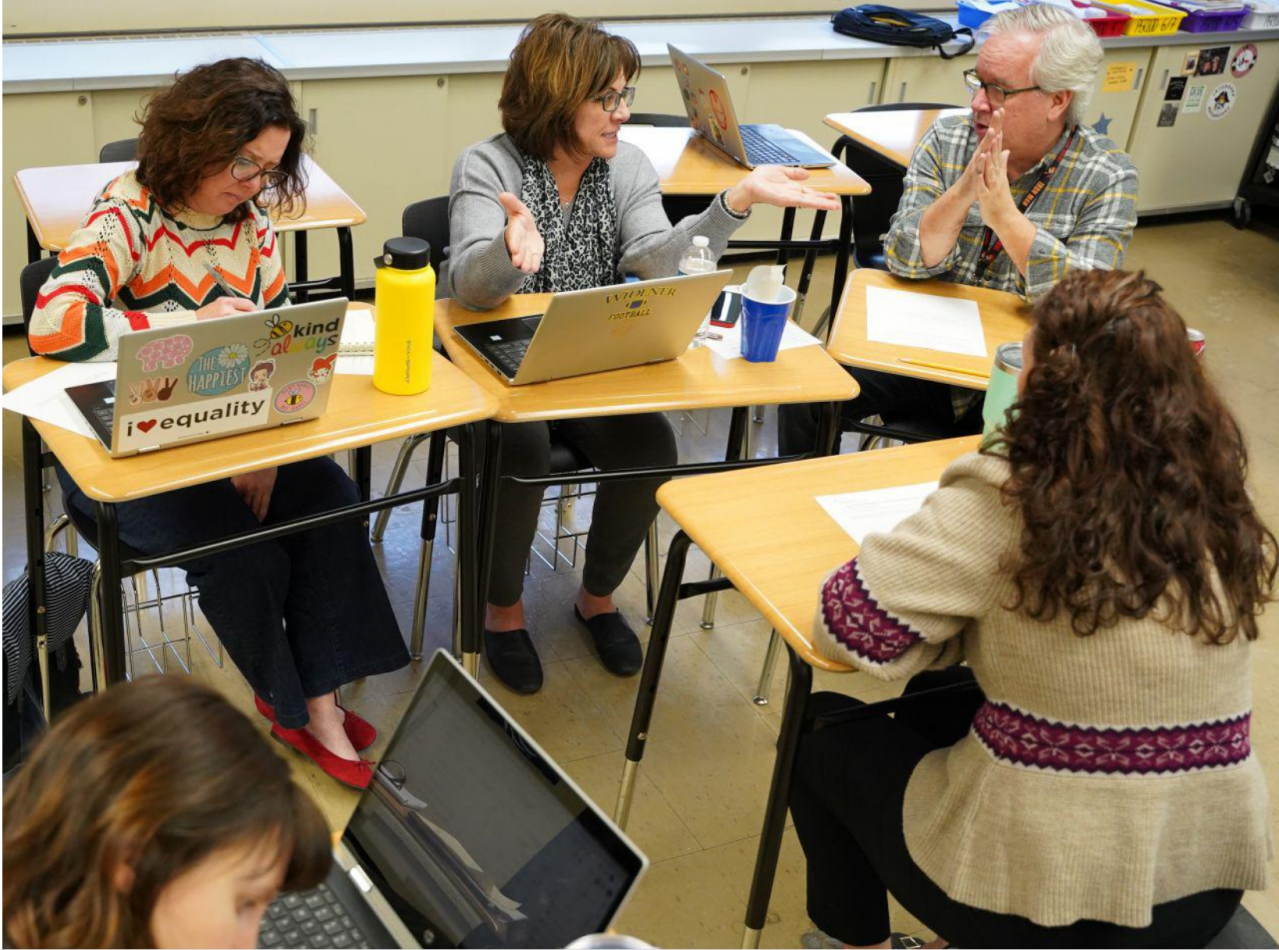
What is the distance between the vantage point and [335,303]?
1.80 meters

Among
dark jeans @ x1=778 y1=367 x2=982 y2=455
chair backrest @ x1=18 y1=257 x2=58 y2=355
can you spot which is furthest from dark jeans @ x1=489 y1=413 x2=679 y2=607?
chair backrest @ x1=18 y1=257 x2=58 y2=355

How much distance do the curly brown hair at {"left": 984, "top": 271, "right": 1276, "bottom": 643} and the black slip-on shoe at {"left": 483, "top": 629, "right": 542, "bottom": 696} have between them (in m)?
1.38

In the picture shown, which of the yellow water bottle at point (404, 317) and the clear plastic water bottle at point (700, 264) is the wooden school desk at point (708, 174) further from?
the yellow water bottle at point (404, 317)

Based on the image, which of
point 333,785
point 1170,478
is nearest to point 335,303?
point 333,785

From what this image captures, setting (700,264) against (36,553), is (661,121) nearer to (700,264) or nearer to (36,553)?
(700,264)

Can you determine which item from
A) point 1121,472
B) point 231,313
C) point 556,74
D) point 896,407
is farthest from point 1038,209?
point 231,313

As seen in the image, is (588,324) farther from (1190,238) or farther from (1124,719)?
(1190,238)

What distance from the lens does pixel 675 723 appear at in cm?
256

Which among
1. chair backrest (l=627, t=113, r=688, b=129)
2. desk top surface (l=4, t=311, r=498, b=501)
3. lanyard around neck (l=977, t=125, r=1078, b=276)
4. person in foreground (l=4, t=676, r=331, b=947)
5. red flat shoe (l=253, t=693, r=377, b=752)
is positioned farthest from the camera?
chair backrest (l=627, t=113, r=688, b=129)

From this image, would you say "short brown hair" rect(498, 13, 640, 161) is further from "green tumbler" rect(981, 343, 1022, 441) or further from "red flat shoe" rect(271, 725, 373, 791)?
"red flat shoe" rect(271, 725, 373, 791)

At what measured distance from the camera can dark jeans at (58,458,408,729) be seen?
2.04 m

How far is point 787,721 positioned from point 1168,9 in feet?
13.9

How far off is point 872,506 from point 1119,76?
12.3ft

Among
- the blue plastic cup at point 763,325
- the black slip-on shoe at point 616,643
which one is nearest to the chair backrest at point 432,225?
the blue plastic cup at point 763,325
